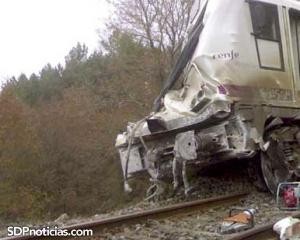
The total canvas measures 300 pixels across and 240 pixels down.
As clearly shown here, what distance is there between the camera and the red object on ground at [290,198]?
725 centimetres

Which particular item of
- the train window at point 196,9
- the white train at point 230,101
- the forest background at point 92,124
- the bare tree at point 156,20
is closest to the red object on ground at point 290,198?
the white train at point 230,101

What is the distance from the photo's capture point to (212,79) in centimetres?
831

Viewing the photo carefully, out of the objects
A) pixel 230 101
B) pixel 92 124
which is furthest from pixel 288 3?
pixel 92 124

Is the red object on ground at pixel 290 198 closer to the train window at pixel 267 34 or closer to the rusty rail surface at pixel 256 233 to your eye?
the rusty rail surface at pixel 256 233

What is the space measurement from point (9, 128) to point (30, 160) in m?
2.61

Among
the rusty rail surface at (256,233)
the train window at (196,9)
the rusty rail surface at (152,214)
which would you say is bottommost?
the rusty rail surface at (256,233)

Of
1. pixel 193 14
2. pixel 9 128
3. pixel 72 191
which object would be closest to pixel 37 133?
pixel 9 128

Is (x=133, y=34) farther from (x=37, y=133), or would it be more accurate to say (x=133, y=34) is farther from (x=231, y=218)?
(x=231, y=218)

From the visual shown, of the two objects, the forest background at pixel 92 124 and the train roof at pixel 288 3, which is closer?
the train roof at pixel 288 3

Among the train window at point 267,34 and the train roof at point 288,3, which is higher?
the train roof at point 288,3

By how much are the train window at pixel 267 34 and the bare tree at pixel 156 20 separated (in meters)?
16.4

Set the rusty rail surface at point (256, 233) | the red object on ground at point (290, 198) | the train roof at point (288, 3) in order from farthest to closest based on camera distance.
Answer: the train roof at point (288, 3) → the red object on ground at point (290, 198) → the rusty rail surface at point (256, 233)

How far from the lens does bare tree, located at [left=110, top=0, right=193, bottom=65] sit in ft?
84.1

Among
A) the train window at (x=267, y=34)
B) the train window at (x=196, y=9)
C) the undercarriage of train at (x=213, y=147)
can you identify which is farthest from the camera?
the train window at (x=196, y=9)
